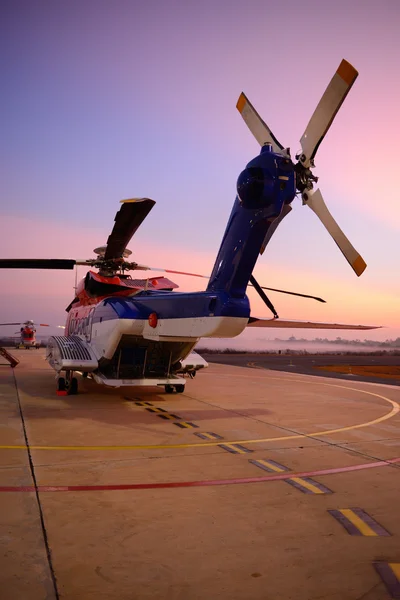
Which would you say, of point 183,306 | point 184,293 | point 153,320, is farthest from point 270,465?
point 153,320

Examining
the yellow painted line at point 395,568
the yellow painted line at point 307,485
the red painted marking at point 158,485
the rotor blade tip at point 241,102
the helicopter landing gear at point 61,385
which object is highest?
the rotor blade tip at point 241,102

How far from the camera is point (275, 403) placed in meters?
14.6

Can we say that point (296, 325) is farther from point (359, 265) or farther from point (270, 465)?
point (270, 465)

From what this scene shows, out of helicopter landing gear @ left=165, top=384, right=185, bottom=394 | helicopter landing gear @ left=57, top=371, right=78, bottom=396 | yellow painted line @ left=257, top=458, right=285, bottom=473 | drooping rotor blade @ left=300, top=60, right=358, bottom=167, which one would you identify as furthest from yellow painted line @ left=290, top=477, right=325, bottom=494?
helicopter landing gear @ left=57, top=371, right=78, bottom=396

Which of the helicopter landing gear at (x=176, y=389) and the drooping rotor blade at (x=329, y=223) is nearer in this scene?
the drooping rotor blade at (x=329, y=223)

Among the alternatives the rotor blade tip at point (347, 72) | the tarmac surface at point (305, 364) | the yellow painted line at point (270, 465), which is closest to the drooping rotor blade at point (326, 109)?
the rotor blade tip at point (347, 72)

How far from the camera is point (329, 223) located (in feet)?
34.3

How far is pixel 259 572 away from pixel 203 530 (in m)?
1.00

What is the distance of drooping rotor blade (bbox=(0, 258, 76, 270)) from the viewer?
1290 centimetres

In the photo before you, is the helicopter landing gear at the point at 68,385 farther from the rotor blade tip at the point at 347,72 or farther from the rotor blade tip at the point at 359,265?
the rotor blade tip at the point at 347,72

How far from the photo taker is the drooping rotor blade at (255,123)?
11.1m

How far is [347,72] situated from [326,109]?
2.48 ft

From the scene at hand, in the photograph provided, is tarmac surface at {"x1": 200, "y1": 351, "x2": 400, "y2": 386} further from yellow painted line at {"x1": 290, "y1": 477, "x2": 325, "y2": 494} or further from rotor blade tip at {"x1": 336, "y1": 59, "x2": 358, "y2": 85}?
yellow painted line at {"x1": 290, "y1": 477, "x2": 325, "y2": 494}

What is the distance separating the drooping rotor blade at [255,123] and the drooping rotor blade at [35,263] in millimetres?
6429
